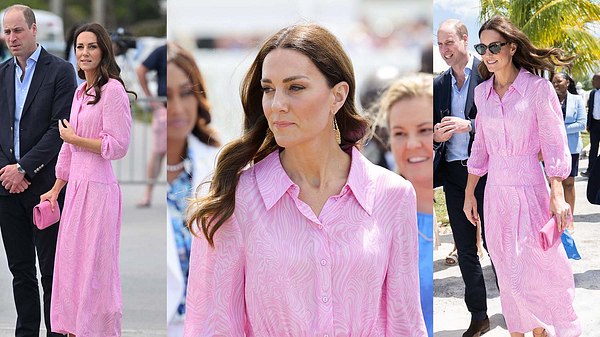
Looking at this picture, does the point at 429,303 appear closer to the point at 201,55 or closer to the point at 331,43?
the point at 201,55

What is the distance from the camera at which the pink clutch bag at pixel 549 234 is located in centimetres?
405

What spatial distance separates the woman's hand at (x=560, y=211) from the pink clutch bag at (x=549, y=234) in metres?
0.02

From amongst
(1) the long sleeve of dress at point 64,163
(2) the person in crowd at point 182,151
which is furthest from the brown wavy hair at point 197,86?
(1) the long sleeve of dress at point 64,163

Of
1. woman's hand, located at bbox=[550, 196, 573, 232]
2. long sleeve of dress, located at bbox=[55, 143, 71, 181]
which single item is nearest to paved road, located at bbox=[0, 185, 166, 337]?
long sleeve of dress, located at bbox=[55, 143, 71, 181]

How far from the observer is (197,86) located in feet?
11.0

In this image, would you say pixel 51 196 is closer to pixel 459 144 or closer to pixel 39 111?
pixel 39 111

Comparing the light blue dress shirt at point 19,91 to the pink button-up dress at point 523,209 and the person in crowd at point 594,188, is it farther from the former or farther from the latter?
the person in crowd at point 594,188

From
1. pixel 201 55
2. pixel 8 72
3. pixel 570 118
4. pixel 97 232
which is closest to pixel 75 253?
pixel 97 232

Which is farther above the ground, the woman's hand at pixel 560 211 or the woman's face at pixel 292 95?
the woman's face at pixel 292 95

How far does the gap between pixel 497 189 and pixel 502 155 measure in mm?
150

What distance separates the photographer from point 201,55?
10.7 feet

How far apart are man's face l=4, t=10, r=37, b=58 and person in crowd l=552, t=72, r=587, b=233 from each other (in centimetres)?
216

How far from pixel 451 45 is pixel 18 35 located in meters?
1.77

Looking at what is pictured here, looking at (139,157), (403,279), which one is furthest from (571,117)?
(139,157)
